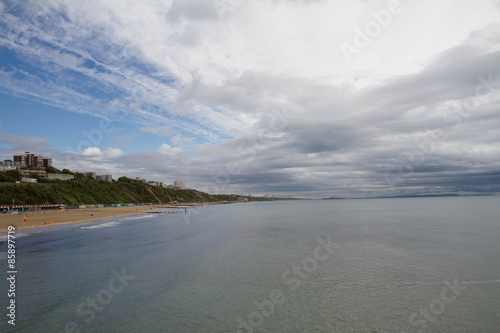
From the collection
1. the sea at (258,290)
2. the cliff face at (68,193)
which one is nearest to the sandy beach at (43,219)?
the cliff face at (68,193)

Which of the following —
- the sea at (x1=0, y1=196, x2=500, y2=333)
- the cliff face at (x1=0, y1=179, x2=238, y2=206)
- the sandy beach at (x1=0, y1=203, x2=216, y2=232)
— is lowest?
the sea at (x1=0, y1=196, x2=500, y2=333)

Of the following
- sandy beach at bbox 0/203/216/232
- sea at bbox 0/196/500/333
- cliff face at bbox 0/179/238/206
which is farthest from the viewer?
cliff face at bbox 0/179/238/206

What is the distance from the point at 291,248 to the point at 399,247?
39.0 feet

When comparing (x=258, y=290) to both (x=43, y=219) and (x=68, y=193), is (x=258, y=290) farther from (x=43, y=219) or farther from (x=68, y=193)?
(x=68, y=193)

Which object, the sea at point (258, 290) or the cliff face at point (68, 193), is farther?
the cliff face at point (68, 193)

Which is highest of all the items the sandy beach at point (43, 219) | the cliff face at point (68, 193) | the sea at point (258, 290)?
the cliff face at point (68, 193)

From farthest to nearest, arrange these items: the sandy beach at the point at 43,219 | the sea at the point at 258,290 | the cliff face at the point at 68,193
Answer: the cliff face at the point at 68,193 < the sandy beach at the point at 43,219 < the sea at the point at 258,290

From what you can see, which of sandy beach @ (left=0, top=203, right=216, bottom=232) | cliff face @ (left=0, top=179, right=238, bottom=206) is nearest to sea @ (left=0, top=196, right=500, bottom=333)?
sandy beach @ (left=0, top=203, right=216, bottom=232)

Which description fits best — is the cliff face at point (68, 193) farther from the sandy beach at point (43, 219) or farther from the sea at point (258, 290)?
the sea at point (258, 290)

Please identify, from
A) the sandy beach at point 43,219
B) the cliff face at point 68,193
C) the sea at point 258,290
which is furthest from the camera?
the cliff face at point 68,193

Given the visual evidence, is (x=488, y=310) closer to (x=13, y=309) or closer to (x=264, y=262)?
(x=264, y=262)

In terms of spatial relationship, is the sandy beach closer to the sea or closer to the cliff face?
the cliff face

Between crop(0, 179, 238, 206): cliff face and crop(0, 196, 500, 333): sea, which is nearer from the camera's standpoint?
crop(0, 196, 500, 333): sea

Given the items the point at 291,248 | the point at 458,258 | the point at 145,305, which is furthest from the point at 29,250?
the point at 458,258
